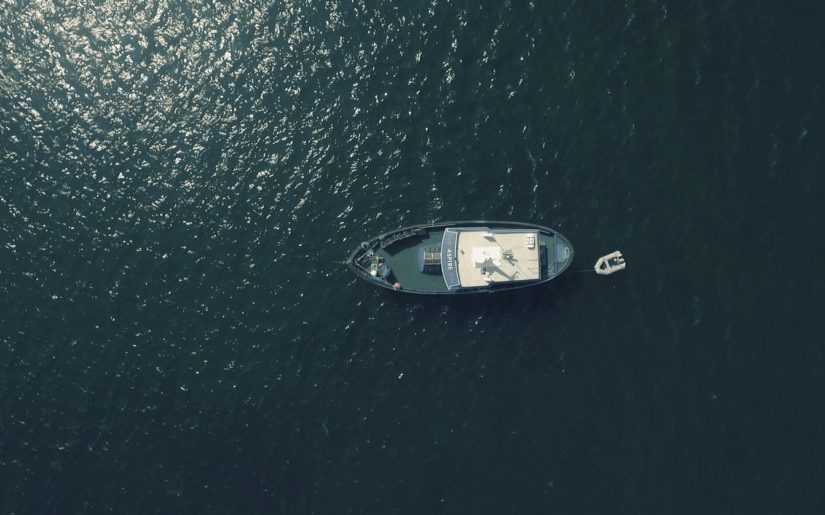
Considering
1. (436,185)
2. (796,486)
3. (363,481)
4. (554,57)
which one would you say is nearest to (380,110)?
(436,185)

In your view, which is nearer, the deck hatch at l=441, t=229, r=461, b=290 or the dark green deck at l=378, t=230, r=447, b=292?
the deck hatch at l=441, t=229, r=461, b=290

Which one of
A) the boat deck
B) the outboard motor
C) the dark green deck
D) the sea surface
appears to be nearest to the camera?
the sea surface

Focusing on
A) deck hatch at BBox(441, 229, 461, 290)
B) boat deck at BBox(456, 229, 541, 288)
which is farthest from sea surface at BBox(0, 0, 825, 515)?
boat deck at BBox(456, 229, 541, 288)

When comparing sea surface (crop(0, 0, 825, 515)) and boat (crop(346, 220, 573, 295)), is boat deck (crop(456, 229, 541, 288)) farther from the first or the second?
sea surface (crop(0, 0, 825, 515))

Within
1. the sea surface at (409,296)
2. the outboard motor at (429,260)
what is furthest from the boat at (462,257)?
the sea surface at (409,296)

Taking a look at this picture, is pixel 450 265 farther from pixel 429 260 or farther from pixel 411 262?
pixel 411 262

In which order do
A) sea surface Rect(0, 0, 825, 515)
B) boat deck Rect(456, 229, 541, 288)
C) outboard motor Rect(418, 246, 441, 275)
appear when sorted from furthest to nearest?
outboard motor Rect(418, 246, 441, 275), boat deck Rect(456, 229, 541, 288), sea surface Rect(0, 0, 825, 515)

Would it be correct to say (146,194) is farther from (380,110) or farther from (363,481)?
(363,481)

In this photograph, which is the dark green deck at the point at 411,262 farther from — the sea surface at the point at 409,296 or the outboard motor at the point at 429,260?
the sea surface at the point at 409,296
